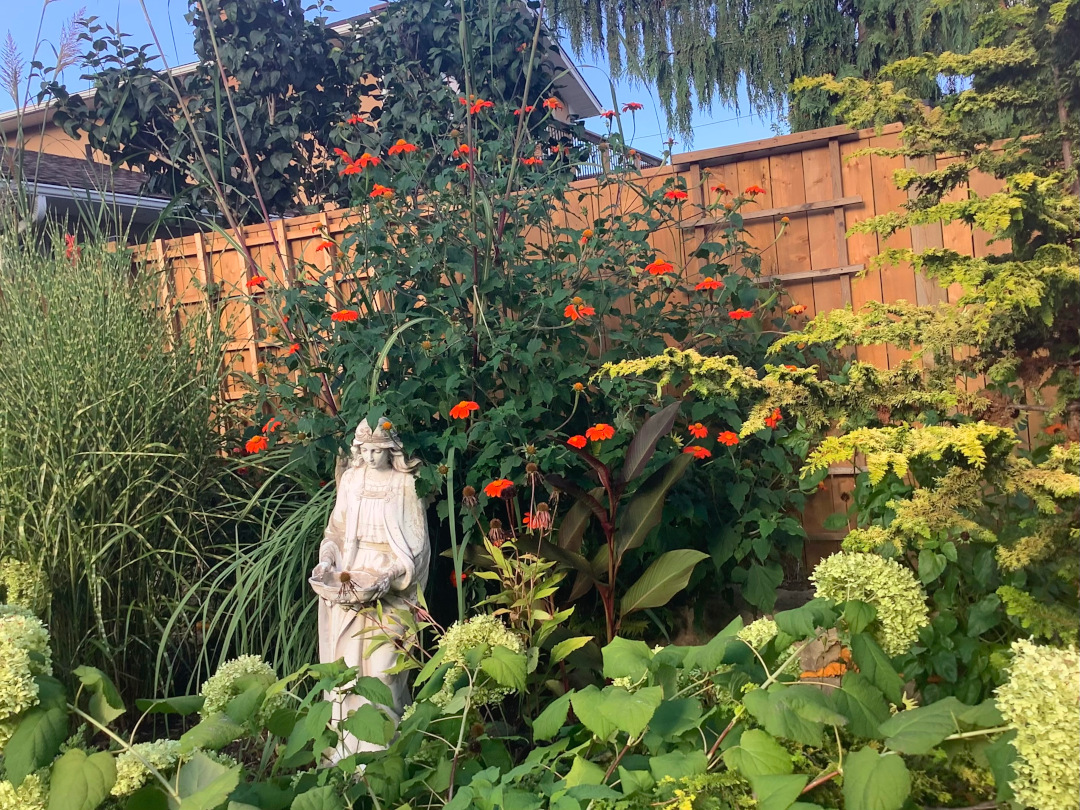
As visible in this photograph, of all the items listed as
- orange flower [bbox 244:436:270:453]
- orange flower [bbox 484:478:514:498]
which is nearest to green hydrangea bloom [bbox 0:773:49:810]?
orange flower [bbox 484:478:514:498]

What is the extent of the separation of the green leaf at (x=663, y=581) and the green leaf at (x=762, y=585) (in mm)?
607

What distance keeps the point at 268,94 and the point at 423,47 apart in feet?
3.76

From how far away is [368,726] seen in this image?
140cm

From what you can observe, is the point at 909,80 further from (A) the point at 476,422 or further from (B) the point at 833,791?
(B) the point at 833,791

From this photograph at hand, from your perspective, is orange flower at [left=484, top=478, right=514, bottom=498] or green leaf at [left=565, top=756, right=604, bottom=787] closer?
green leaf at [left=565, top=756, right=604, bottom=787]

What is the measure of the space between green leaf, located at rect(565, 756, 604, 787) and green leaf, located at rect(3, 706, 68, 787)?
0.80 m

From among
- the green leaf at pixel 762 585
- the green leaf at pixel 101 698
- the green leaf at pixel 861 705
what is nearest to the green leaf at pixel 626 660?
the green leaf at pixel 861 705

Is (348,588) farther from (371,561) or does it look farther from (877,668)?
(877,668)

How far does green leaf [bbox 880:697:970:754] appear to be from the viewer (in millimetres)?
1111

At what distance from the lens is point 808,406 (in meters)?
2.04

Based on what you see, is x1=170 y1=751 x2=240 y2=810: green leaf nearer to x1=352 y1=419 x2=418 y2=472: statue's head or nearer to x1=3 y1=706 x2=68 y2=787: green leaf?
x1=3 y1=706 x2=68 y2=787: green leaf

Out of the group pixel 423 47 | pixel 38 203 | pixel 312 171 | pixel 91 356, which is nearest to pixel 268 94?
pixel 312 171

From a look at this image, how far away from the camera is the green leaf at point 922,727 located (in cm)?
111

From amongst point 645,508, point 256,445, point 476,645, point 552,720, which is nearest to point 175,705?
point 476,645
